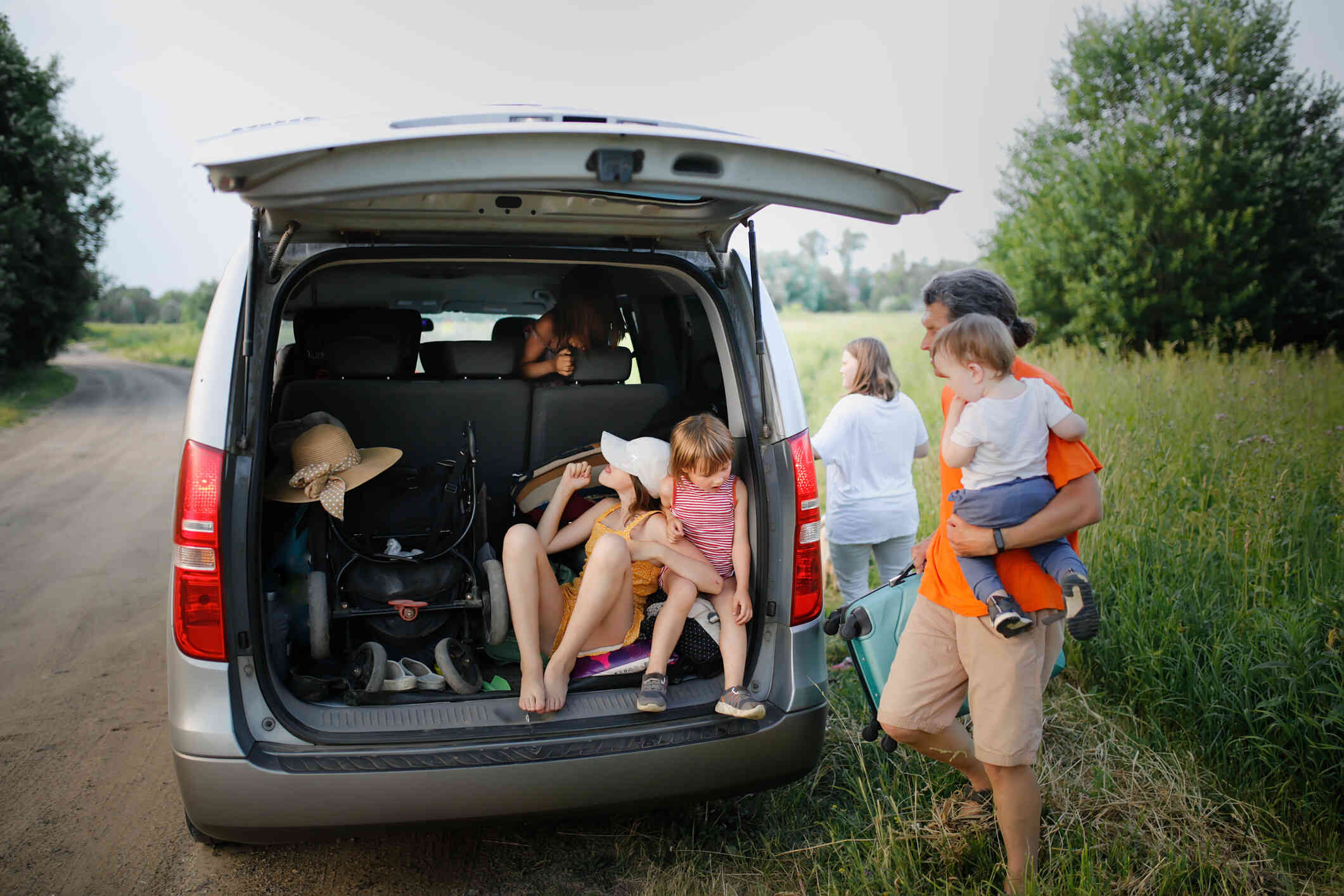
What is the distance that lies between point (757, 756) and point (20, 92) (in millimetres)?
21147

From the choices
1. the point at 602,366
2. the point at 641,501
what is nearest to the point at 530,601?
the point at 641,501

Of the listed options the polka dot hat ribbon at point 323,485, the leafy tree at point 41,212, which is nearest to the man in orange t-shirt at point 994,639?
the polka dot hat ribbon at point 323,485

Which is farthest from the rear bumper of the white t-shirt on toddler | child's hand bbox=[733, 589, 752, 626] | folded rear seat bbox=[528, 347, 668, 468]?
folded rear seat bbox=[528, 347, 668, 468]

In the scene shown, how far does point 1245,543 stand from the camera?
3795 mm

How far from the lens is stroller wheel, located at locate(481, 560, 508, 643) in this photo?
2943 mm

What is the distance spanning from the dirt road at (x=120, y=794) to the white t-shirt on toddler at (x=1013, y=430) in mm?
1613

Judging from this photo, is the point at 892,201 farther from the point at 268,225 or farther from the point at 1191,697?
the point at 1191,697

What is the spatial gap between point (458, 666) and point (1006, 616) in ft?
5.48

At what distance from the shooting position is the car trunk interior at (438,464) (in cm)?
259

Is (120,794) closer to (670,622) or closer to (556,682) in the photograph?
(556,682)

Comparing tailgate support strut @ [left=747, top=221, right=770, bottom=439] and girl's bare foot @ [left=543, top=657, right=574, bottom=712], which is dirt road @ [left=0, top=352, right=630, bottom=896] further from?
tailgate support strut @ [left=747, top=221, right=770, bottom=439]

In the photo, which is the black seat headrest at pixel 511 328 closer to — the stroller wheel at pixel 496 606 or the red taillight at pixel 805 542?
the stroller wheel at pixel 496 606

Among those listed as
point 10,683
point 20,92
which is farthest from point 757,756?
point 20,92

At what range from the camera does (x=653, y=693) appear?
2.56m
